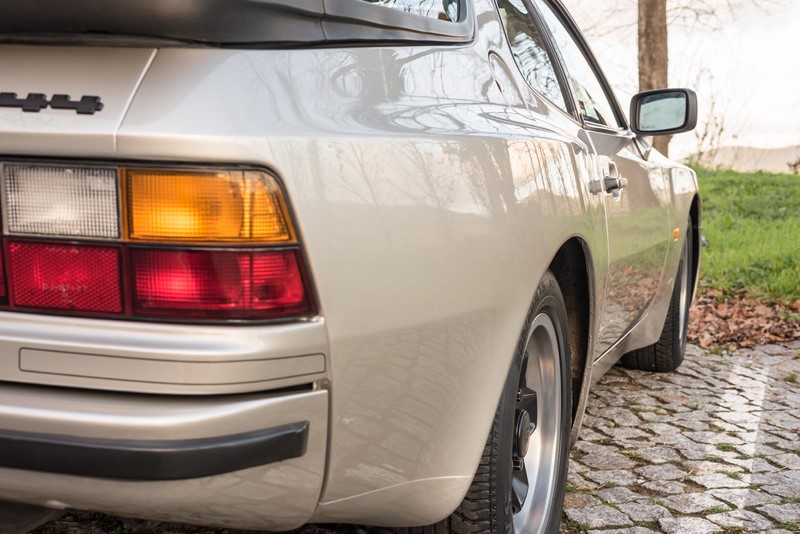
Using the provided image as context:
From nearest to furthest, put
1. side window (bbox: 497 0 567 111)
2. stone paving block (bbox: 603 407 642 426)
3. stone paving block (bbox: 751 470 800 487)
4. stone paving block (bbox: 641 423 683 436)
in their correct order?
side window (bbox: 497 0 567 111)
stone paving block (bbox: 751 470 800 487)
stone paving block (bbox: 641 423 683 436)
stone paving block (bbox: 603 407 642 426)

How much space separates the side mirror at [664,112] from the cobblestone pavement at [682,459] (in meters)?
1.31

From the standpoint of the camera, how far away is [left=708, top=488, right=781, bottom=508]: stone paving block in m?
3.12

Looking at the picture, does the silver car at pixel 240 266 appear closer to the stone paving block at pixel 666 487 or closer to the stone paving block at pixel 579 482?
the stone paving block at pixel 579 482

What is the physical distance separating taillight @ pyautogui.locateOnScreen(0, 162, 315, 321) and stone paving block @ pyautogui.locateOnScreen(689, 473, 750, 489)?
2.34m

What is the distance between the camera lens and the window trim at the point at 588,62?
10.3 ft

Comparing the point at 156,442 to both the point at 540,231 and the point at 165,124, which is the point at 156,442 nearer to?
the point at 165,124

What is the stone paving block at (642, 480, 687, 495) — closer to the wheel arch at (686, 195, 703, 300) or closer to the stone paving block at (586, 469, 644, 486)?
the stone paving block at (586, 469, 644, 486)

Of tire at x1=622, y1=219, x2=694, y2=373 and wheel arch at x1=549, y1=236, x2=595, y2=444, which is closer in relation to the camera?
wheel arch at x1=549, y1=236, x2=595, y2=444

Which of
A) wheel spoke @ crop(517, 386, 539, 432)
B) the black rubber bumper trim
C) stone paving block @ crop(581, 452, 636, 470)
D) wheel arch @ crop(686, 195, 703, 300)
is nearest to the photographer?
the black rubber bumper trim

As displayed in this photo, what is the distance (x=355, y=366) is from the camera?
154cm

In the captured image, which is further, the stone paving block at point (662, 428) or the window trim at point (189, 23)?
the stone paving block at point (662, 428)

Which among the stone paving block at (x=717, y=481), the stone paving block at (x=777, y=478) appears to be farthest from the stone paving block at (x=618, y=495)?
the stone paving block at (x=777, y=478)

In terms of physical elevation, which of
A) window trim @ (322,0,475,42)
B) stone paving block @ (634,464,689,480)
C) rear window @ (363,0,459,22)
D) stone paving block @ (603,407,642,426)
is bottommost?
stone paving block @ (634,464,689,480)

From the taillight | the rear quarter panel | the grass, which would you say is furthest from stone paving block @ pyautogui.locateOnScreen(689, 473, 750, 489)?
the grass
